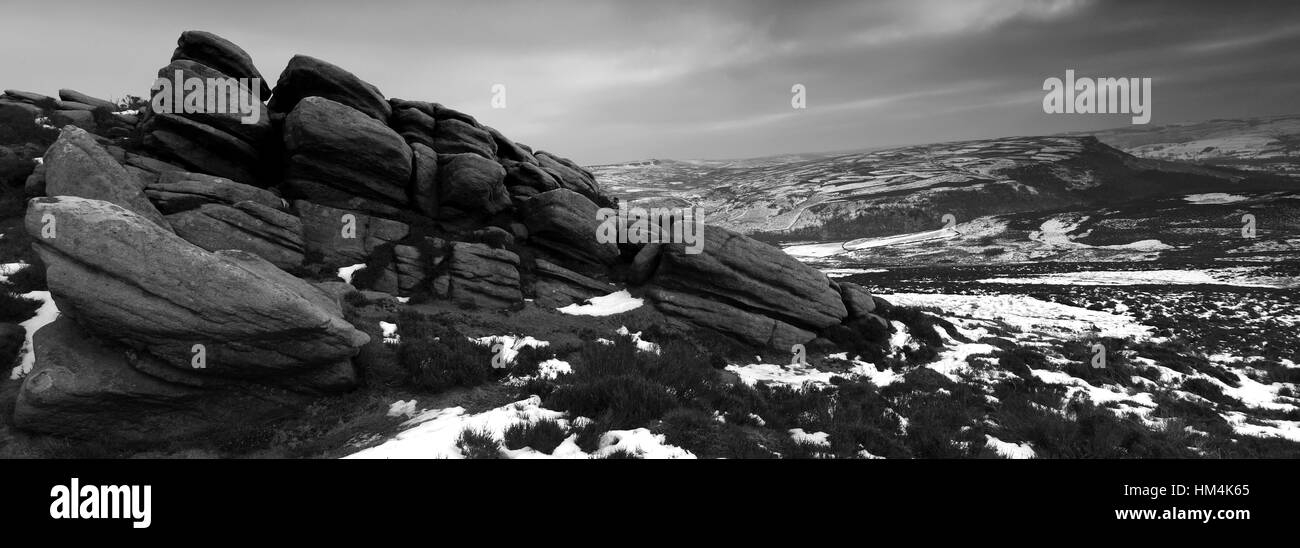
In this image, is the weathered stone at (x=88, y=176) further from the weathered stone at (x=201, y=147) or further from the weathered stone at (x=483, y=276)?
the weathered stone at (x=483, y=276)

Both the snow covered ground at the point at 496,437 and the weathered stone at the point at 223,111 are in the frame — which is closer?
the snow covered ground at the point at 496,437

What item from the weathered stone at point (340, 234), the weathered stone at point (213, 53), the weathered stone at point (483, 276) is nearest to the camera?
the weathered stone at point (483, 276)

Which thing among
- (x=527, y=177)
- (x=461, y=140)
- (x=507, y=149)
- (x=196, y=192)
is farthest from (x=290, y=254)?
(x=507, y=149)

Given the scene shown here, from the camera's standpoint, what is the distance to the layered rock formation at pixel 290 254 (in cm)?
839

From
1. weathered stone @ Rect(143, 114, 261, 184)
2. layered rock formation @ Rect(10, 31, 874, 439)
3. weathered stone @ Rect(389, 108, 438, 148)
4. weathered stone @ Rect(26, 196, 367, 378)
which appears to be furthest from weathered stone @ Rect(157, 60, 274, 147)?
weathered stone @ Rect(26, 196, 367, 378)

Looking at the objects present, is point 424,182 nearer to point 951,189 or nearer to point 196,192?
point 196,192

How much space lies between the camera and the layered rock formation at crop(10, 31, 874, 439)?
8.39 meters

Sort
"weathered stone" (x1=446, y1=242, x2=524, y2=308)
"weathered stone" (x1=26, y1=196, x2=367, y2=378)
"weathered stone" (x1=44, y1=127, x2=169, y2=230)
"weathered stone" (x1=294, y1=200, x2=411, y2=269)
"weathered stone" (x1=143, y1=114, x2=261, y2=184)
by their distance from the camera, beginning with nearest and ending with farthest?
"weathered stone" (x1=26, y1=196, x2=367, y2=378), "weathered stone" (x1=44, y1=127, x2=169, y2=230), "weathered stone" (x1=446, y1=242, x2=524, y2=308), "weathered stone" (x1=294, y1=200, x2=411, y2=269), "weathered stone" (x1=143, y1=114, x2=261, y2=184)

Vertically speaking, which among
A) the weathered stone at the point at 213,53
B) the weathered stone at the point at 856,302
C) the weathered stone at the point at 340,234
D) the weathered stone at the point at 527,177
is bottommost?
the weathered stone at the point at 856,302

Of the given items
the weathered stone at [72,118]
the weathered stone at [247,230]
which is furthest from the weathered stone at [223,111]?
the weathered stone at [72,118]

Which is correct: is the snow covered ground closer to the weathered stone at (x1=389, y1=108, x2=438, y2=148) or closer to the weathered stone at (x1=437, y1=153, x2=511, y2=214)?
the weathered stone at (x1=437, y1=153, x2=511, y2=214)

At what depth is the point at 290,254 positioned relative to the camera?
16.1 metres

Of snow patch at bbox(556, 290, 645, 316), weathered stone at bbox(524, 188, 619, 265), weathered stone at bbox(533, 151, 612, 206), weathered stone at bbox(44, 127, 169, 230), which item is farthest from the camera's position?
weathered stone at bbox(533, 151, 612, 206)
